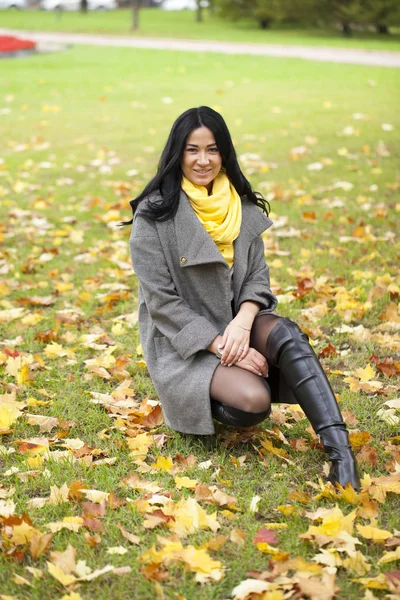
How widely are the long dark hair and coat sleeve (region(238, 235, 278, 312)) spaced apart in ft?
1.20

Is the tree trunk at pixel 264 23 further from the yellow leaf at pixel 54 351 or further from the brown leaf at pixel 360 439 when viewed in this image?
the brown leaf at pixel 360 439

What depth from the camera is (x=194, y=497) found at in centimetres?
280

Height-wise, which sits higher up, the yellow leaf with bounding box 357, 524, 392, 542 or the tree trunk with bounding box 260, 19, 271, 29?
the yellow leaf with bounding box 357, 524, 392, 542

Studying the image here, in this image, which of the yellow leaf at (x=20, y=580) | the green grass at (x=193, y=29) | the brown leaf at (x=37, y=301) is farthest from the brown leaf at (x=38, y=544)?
the green grass at (x=193, y=29)

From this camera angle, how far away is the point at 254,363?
123 inches

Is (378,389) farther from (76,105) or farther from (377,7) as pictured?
(377,7)

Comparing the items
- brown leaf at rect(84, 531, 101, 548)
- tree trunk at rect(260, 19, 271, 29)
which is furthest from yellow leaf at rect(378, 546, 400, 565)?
tree trunk at rect(260, 19, 271, 29)

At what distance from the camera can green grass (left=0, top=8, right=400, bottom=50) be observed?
91.0ft

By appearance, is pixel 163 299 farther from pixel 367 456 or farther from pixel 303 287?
pixel 303 287

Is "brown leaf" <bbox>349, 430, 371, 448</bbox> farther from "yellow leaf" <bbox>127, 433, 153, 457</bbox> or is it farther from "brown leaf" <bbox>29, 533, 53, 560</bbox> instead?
"brown leaf" <bbox>29, 533, 53, 560</bbox>

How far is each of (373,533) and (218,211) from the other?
1.41 m

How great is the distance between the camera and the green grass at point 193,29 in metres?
27.8

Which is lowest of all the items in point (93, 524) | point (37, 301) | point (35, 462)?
point (37, 301)

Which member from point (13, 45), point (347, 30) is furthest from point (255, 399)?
point (347, 30)
